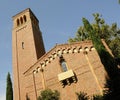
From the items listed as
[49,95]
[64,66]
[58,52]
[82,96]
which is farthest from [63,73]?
[82,96]

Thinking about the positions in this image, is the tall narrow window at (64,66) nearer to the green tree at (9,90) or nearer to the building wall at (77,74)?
the building wall at (77,74)

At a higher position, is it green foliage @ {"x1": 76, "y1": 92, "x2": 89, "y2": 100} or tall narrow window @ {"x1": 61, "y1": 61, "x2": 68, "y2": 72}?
tall narrow window @ {"x1": 61, "y1": 61, "x2": 68, "y2": 72}

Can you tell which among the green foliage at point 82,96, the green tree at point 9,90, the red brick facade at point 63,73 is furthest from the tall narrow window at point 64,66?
the green tree at point 9,90

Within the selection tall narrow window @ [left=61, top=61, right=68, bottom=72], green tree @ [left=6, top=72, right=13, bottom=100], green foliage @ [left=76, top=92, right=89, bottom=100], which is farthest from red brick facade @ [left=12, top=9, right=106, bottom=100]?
green tree @ [left=6, top=72, right=13, bottom=100]

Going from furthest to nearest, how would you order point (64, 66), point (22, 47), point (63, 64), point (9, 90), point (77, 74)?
point (22, 47) < point (9, 90) < point (63, 64) < point (64, 66) < point (77, 74)

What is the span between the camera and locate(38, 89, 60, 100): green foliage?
19784 millimetres

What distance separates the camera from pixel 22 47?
28750 mm

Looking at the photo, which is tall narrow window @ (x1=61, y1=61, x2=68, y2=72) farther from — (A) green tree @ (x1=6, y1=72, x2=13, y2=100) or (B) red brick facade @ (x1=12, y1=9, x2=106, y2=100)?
(A) green tree @ (x1=6, y1=72, x2=13, y2=100)

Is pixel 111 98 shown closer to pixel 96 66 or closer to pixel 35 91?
pixel 96 66

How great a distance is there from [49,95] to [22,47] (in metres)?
11.2

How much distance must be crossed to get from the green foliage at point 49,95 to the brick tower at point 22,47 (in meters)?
3.86

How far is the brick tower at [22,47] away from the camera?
25.0 metres

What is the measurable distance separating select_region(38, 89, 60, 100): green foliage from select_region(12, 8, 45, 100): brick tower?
386cm

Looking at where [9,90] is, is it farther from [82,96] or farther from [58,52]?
[82,96]
